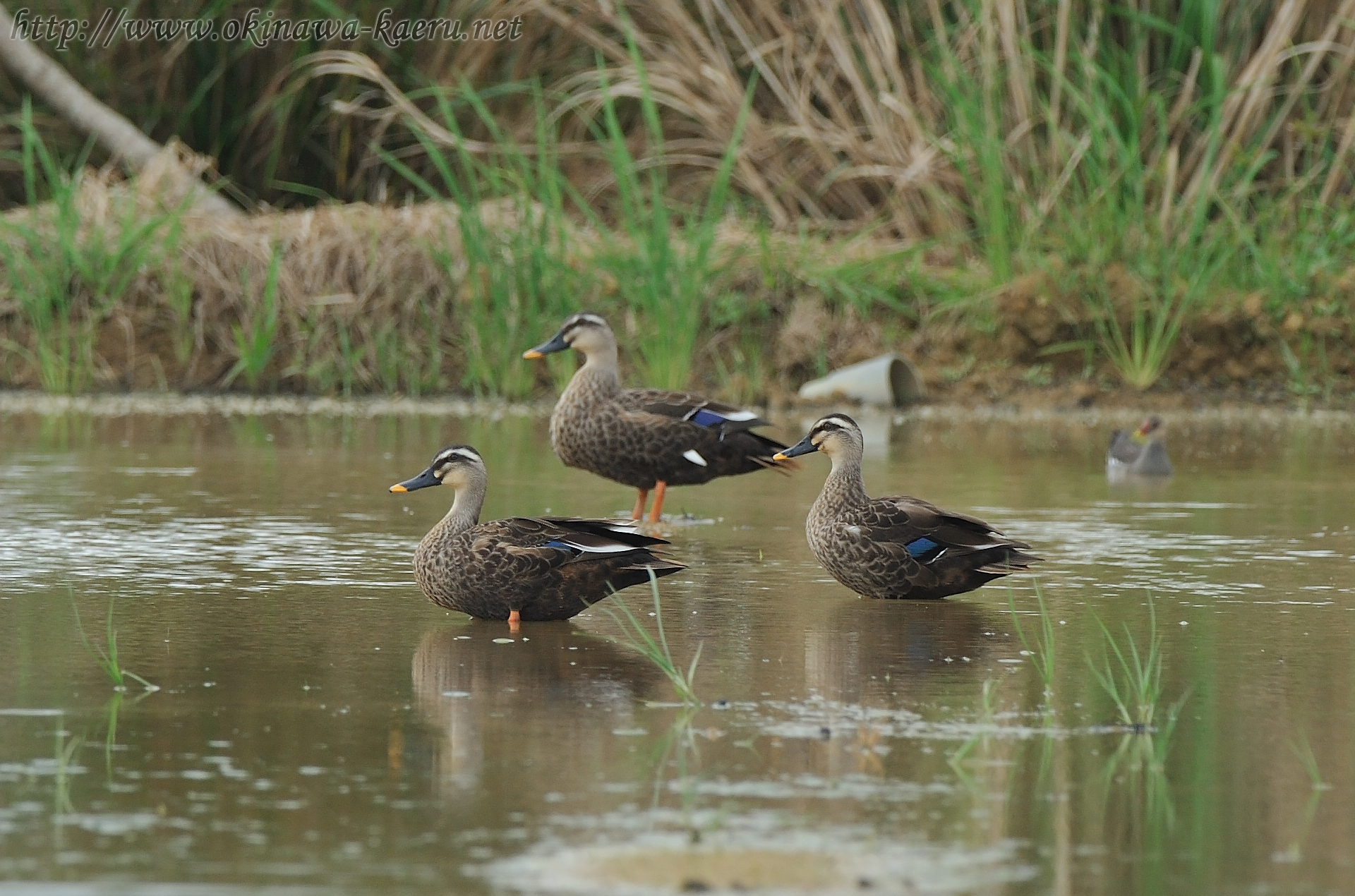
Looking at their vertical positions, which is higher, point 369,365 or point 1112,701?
point 369,365

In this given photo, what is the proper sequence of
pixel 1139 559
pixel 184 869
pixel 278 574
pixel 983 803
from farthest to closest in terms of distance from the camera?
pixel 1139 559 → pixel 278 574 → pixel 983 803 → pixel 184 869

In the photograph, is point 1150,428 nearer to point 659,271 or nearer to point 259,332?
point 659,271

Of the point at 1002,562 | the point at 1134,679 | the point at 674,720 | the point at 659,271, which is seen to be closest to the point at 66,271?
the point at 659,271

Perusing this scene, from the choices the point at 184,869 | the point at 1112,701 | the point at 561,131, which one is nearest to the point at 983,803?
the point at 1112,701

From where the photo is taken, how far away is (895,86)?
691 inches

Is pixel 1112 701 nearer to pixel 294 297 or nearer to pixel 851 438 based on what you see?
pixel 851 438

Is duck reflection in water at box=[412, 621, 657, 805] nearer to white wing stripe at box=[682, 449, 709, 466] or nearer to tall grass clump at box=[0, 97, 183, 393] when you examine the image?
white wing stripe at box=[682, 449, 709, 466]

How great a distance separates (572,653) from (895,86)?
468 inches

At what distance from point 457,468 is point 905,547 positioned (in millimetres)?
1566

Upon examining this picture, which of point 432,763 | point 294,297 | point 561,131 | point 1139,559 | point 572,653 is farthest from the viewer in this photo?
point 561,131

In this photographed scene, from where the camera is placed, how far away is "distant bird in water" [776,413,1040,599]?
7.34 metres

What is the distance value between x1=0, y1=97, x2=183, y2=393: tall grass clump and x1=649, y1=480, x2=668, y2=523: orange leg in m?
6.75

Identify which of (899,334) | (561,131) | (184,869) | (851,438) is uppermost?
(561,131)

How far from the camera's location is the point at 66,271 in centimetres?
1564
